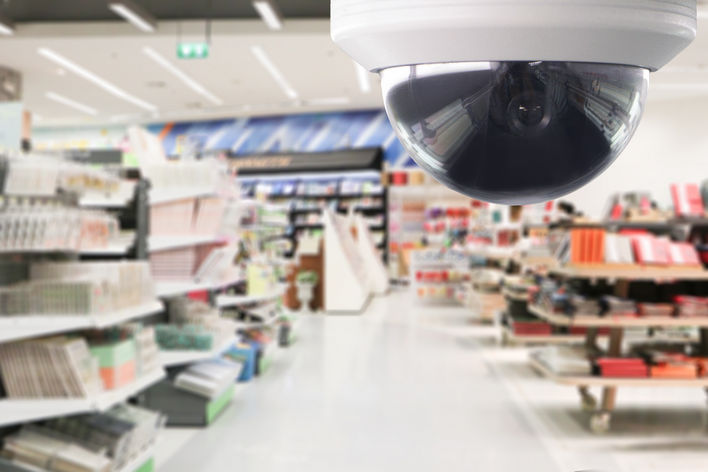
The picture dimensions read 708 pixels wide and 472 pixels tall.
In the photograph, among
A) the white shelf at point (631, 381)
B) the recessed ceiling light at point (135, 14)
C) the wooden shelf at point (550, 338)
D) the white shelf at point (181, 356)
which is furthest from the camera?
the recessed ceiling light at point (135, 14)

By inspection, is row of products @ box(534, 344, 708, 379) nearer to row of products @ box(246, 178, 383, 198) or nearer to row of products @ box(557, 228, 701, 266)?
row of products @ box(557, 228, 701, 266)

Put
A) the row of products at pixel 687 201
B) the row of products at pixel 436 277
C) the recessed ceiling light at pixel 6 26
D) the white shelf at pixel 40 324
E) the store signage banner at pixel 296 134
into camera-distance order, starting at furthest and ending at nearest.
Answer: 1. the store signage banner at pixel 296 134
2. the row of products at pixel 436 277
3. the recessed ceiling light at pixel 6 26
4. the row of products at pixel 687 201
5. the white shelf at pixel 40 324

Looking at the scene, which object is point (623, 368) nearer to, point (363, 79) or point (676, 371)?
point (676, 371)

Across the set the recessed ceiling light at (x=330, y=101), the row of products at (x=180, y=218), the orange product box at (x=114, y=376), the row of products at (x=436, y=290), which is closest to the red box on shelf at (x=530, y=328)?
the row of products at (x=180, y=218)

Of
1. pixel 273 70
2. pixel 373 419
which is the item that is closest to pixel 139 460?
pixel 373 419

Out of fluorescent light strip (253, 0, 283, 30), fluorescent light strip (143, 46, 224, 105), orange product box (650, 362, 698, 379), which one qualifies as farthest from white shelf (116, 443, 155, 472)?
A: fluorescent light strip (143, 46, 224, 105)

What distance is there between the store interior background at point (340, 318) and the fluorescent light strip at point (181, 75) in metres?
0.12

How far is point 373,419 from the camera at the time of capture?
4.07 meters

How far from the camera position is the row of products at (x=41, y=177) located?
269cm

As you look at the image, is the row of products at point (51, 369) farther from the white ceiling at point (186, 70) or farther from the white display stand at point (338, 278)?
the white ceiling at point (186, 70)

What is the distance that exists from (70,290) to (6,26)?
8373mm

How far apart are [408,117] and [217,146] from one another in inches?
661

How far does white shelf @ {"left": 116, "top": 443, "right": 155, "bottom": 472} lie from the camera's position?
274cm

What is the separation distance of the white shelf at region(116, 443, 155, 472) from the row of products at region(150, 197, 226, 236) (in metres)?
1.69
